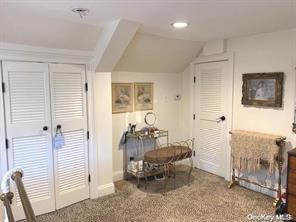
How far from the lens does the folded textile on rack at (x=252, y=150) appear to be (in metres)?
3.09

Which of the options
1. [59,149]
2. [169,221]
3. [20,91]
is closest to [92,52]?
[20,91]

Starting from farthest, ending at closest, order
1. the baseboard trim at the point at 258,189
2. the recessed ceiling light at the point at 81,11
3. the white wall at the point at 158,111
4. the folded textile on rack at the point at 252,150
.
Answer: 1. the white wall at the point at 158,111
2. the baseboard trim at the point at 258,189
3. the folded textile on rack at the point at 252,150
4. the recessed ceiling light at the point at 81,11

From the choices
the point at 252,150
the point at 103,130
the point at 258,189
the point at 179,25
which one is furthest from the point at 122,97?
the point at 258,189

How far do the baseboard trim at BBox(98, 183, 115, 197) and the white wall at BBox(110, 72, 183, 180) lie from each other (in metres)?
0.43

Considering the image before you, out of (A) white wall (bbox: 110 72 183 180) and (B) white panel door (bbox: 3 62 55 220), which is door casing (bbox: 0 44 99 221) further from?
(A) white wall (bbox: 110 72 183 180)

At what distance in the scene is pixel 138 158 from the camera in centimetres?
412

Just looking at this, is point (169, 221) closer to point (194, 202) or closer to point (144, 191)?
point (194, 202)

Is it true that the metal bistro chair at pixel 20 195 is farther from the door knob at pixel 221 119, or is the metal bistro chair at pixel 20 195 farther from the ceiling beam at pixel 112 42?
the door knob at pixel 221 119

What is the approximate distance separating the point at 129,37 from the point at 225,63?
1699 mm

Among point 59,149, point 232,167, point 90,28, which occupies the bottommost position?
point 232,167

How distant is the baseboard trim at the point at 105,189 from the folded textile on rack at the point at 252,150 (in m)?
1.72

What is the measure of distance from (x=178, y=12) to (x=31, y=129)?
1969 millimetres

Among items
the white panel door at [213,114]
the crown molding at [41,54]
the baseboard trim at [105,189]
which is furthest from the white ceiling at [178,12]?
the baseboard trim at [105,189]

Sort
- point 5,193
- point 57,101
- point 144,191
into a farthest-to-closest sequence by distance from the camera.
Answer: point 144,191, point 57,101, point 5,193
